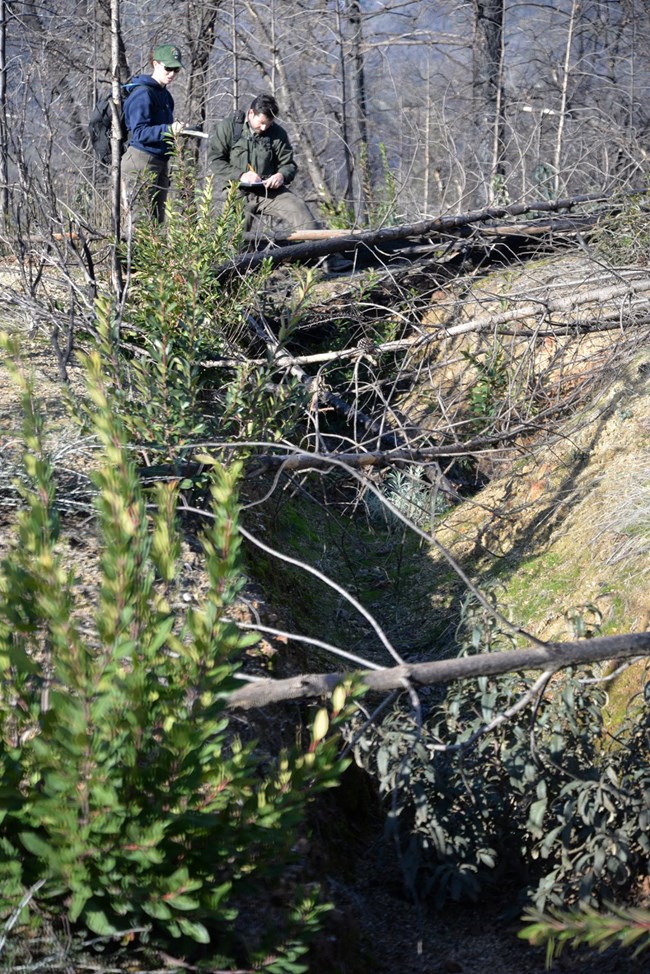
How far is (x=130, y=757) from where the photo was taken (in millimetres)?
2115

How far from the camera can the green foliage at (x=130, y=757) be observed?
203 cm

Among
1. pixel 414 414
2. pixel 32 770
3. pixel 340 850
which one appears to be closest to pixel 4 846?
pixel 32 770

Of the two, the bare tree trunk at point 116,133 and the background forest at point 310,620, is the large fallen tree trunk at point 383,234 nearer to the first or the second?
the background forest at point 310,620

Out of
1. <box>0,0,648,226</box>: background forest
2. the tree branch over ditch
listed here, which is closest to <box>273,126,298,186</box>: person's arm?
<box>0,0,648,226</box>: background forest

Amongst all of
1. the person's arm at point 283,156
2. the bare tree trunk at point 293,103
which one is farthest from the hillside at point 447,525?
the bare tree trunk at point 293,103

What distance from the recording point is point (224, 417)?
4777 millimetres

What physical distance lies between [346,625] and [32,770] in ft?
12.0

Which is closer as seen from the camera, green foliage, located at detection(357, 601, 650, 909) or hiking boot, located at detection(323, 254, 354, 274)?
green foliage, located at detection(357, 601, 650, 909)

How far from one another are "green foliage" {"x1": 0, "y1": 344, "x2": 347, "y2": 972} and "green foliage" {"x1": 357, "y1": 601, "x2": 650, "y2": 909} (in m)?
0.95

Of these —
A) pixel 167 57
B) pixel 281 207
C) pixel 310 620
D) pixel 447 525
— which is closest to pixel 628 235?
pixel 447 525

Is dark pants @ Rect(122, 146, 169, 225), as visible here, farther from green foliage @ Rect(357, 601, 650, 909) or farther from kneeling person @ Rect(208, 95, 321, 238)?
green foliage @ Rect(357, 601, 650, 909)

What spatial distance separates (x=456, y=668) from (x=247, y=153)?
251 inches

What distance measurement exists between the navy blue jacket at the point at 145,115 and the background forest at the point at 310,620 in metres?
0.69

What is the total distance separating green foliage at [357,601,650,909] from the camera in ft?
10.7
